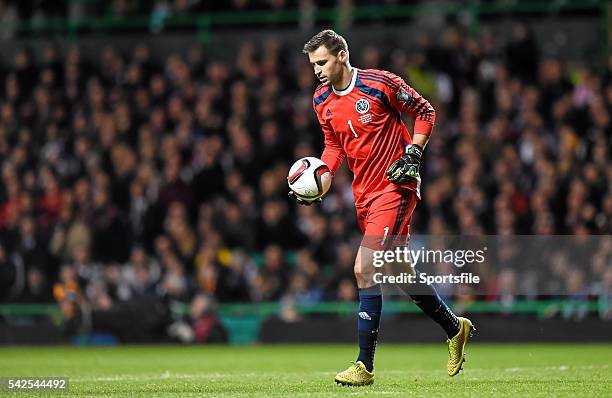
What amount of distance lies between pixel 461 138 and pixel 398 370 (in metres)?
7.28

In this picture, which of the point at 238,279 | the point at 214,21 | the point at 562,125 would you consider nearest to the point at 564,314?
the point at 562,125

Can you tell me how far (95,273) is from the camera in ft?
54.6

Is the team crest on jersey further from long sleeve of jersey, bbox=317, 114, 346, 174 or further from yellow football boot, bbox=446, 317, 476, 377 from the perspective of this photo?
yellow football boot, bbox=446, 317, 476, 377

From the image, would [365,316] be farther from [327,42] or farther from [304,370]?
[304,370]

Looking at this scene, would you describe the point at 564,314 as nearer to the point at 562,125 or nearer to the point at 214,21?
the point at 562,125

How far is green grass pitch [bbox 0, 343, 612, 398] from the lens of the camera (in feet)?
25.2

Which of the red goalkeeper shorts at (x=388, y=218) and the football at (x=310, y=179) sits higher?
the football at (x=310, y=179)

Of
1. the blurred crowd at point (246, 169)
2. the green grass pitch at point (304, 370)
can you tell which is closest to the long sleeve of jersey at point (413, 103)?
the green grass pitch at point (304, 370)

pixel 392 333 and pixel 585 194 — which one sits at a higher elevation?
pixel 585 194

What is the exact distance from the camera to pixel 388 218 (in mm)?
8188

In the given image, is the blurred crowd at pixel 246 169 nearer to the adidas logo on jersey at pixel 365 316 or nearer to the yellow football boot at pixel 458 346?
the yellow football boot at pixel 458 346

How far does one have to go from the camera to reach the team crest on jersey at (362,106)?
27.3 ft

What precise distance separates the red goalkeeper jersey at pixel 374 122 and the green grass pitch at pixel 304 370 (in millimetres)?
1461

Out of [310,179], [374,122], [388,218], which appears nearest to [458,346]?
[388,218]
